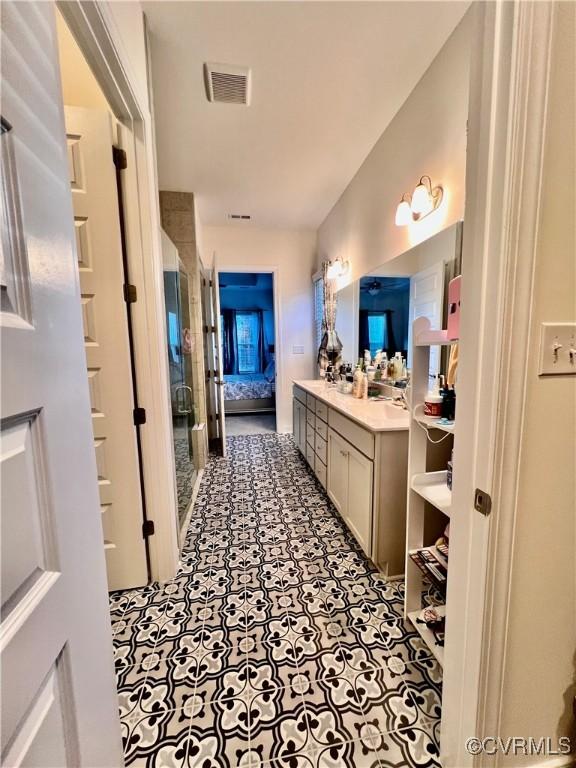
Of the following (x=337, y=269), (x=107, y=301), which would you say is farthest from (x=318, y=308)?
(x=107, y=301)

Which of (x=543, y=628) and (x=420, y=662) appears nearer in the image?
(x=543, y=628)

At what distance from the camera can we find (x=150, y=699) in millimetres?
1179

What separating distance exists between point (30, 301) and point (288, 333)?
4073 mm

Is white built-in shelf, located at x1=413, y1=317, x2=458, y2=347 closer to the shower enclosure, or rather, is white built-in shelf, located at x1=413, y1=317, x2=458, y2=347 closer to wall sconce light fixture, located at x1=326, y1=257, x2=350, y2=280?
the shower enclosure

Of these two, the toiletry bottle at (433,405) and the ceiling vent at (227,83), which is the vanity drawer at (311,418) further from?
the ceiling vent at (227,83)

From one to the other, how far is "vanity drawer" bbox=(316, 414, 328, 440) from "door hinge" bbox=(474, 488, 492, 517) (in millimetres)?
1735

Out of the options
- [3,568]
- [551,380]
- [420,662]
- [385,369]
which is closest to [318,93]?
[385,369]

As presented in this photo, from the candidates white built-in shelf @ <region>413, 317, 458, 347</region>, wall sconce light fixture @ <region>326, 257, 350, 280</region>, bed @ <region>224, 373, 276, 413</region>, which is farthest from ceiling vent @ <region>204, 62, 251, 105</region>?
bed @ <region>224, 373, 276, 413</region>

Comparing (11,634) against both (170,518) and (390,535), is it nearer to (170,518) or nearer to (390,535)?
(170,518)

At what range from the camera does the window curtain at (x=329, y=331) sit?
359 centimetres

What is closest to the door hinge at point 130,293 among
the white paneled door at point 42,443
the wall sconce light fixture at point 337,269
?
the white paneled door at point 42,443

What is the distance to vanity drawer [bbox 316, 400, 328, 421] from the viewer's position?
99.3 inches

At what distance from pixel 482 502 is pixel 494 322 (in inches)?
16.4

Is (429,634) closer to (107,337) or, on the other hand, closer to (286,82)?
(107,337)
